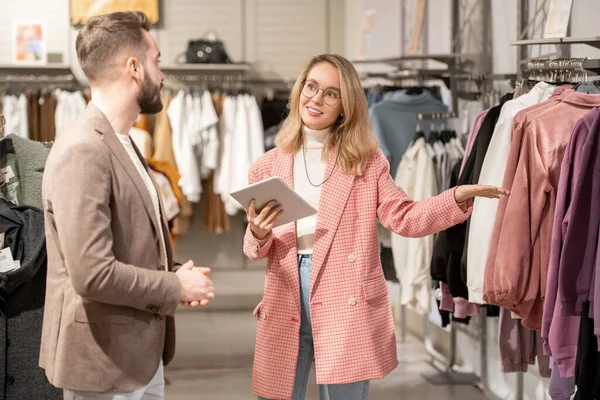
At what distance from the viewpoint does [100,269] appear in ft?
6.07

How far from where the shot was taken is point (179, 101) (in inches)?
253

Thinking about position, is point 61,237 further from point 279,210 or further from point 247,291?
point 247,291

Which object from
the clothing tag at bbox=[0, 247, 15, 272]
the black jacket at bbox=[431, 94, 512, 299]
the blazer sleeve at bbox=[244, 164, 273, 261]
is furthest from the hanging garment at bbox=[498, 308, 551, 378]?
the clothing tag at bbox=[0, 247, 15, 272]

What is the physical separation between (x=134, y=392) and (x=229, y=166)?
14.8 ft

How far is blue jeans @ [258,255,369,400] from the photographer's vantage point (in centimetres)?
269

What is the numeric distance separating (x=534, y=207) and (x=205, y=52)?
4.15m

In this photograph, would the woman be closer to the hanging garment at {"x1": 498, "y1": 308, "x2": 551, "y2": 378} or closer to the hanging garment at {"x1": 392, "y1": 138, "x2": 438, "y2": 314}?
the hanging garment at {"x1": 498, "y1": 308, "x2": 551, "y2": 378}

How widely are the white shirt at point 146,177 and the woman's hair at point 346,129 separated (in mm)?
706

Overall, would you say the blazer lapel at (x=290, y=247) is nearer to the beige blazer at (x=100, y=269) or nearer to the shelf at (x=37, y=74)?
the beige blazer at (x=100, y=269)

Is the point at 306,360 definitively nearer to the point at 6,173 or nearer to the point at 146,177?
the point at 146,177

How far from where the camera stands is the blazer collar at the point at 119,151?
1.97 m

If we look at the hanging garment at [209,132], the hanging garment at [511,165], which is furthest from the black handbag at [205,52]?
the hanging garment at [511,165]

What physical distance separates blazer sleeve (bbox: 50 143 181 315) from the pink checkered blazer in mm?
769

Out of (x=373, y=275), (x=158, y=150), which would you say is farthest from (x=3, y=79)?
(x=373, y=275)
